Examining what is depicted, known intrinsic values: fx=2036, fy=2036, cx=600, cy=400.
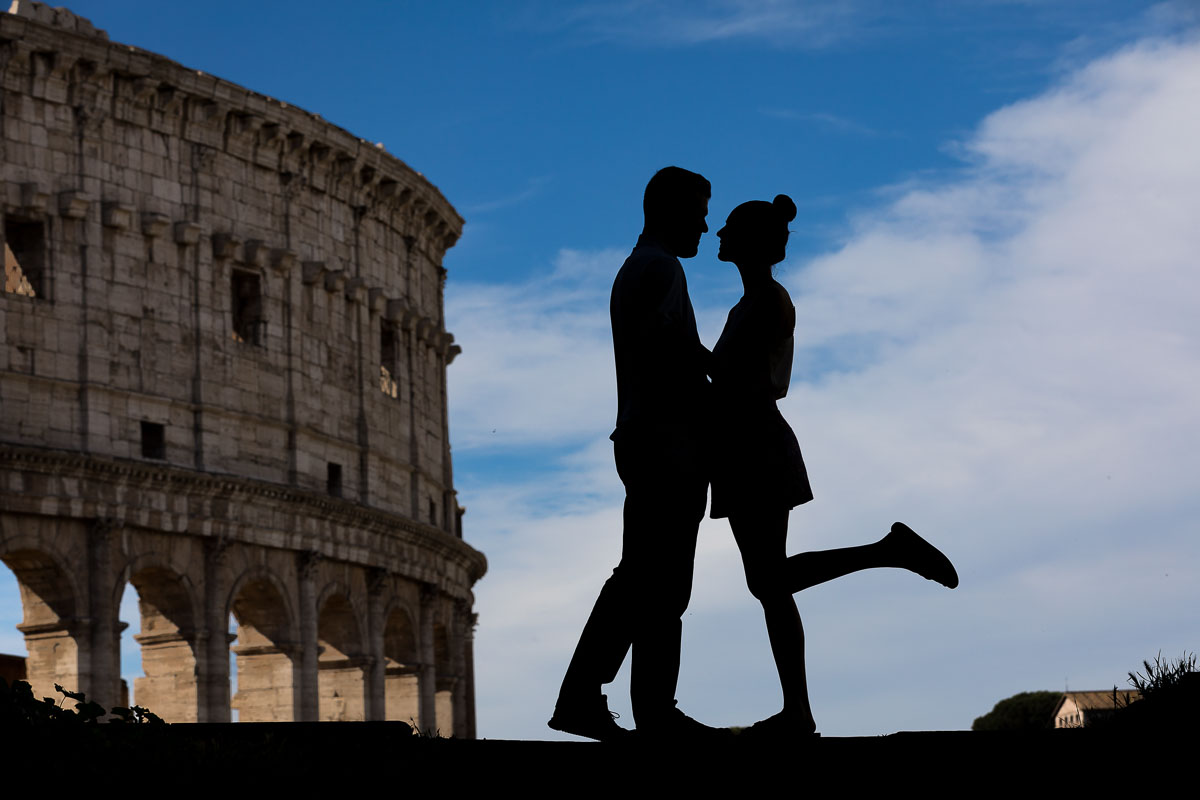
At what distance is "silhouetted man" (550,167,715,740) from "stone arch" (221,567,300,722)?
2972 cm

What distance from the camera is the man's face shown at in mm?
9578

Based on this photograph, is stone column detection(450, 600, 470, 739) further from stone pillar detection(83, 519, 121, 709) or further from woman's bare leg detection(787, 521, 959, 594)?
woman's bare leg detection(787, 521, 959, 594)

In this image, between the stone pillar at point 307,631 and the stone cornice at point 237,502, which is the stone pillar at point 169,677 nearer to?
the stone cornice at point 237,502

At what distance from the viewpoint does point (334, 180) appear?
137 feet

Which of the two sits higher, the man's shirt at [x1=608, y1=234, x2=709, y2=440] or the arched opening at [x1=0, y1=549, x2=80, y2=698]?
the arched opening at [x1=0, y1=549, x2=80, y2=698]

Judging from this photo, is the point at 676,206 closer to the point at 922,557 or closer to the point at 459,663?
the point at 922,557

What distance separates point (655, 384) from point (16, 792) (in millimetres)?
3221

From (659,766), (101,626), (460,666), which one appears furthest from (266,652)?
(659,766)

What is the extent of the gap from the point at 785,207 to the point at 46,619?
2677cm

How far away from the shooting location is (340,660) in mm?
41781

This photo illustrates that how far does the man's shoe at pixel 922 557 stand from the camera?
30.7 ft

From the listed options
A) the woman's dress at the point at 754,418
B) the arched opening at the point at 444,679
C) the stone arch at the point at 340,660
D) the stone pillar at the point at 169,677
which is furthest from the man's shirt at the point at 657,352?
the arched opening at the point at 444,679

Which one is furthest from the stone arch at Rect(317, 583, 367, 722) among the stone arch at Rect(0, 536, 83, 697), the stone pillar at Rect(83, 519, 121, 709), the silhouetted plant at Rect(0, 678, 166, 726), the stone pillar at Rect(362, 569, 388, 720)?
the silhouetted plant at Rect(0, 678, 166, 726)

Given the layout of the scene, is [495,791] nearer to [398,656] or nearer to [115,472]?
[115,472]
